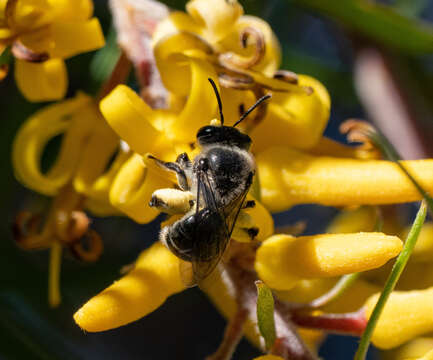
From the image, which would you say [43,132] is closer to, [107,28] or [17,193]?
[107,28]

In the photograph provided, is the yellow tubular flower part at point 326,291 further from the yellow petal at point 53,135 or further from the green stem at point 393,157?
the yellow petal at point 53,135

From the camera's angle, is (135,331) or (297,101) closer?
(297,101)

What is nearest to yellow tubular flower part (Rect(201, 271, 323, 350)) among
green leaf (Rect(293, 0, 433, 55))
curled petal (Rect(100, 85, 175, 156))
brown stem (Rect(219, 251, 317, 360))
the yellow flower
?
brown stem (Rect(219, 251, 317, 360))

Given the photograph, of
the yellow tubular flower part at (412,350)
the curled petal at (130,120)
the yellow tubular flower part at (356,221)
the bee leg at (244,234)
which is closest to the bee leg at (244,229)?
the bee leg at (244,234)

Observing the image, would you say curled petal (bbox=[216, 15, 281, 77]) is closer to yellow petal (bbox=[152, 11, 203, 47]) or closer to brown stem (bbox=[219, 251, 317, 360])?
yellow petal (bbox=[152, 11, 203, 47])

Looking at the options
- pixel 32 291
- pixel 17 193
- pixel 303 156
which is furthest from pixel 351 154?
pixel 17 193
